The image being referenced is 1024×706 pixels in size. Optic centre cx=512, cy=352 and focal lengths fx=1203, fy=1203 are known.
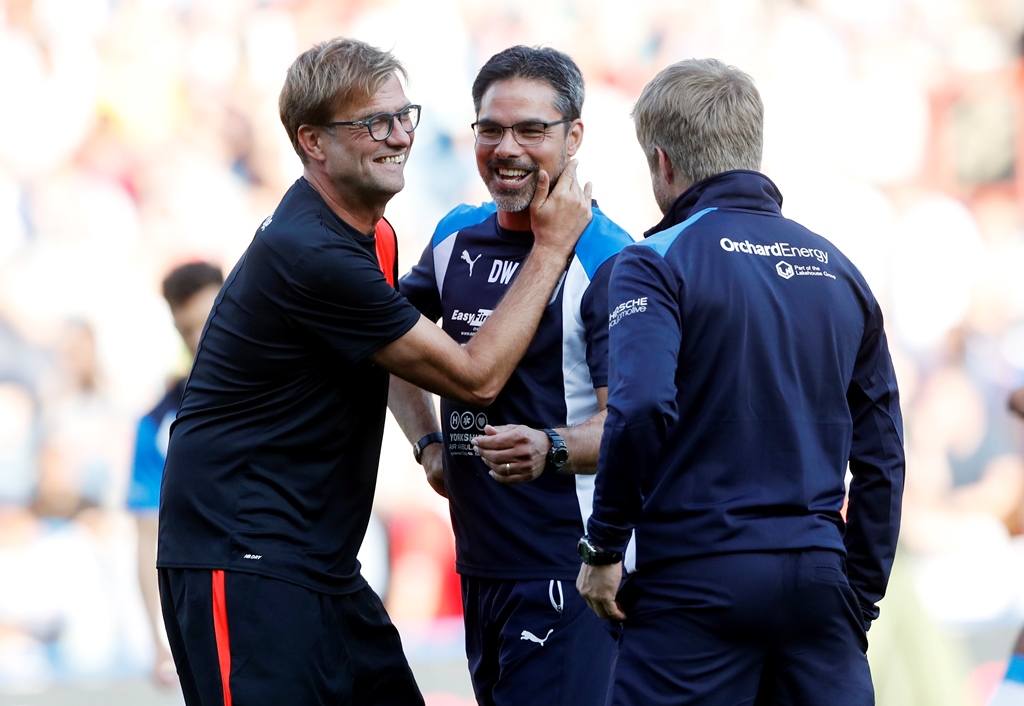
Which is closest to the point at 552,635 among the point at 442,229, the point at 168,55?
the point at 442,229

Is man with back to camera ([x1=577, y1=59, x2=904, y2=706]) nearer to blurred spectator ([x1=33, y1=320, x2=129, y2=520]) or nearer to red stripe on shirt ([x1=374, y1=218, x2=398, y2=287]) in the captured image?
red stripe on shirt ([x1=374, y1=218, x2=398, y2=287])

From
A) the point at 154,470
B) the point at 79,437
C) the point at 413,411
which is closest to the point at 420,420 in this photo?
the point at 413,411

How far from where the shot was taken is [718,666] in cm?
189

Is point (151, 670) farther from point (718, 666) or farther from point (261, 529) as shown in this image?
point (718, 666)

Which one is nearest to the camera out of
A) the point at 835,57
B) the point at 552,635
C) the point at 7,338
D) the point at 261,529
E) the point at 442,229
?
the point at 261,529

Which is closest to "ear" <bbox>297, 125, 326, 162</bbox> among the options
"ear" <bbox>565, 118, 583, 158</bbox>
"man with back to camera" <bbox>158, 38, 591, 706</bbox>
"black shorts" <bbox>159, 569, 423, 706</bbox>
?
"man with back to camera" <bbox>158, 38, 591, 706</bbox>

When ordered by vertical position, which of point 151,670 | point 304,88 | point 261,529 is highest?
point 304,88

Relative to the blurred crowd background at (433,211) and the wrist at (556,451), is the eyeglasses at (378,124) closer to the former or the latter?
the wrist at (556,451)

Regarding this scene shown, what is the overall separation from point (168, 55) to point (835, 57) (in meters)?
2.85

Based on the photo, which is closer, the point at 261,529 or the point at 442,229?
the point at 261,529

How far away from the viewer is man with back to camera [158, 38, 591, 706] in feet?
7.25

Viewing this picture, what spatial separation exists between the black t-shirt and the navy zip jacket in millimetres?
553

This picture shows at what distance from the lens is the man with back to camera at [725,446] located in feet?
6.21

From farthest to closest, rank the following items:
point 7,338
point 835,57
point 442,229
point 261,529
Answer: point 835,57 < point 7,338 < point 442,229 < point 261,529
